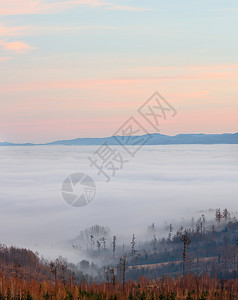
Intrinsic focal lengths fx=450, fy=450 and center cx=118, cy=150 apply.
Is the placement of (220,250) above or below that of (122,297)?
below

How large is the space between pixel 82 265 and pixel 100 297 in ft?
567

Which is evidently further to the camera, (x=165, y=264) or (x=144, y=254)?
(x=144, y=254)

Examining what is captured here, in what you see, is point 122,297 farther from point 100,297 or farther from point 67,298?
point 67,298

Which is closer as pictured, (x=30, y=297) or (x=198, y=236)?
(x=30, y=297)

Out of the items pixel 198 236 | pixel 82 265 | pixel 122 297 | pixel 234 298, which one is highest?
pixel 122 297

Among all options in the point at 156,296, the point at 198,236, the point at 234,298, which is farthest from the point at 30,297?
the point at 198,236

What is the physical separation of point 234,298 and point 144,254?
16410 cm

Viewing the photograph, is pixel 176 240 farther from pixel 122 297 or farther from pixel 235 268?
pixel 122 297

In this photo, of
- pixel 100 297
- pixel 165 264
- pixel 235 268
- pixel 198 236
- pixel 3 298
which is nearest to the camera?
pixel 3 298

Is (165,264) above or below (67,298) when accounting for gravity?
below

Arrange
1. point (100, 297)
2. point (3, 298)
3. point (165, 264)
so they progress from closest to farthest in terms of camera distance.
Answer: point (3, 298)
point (100, 297)
point (165, 264)

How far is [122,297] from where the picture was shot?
2083 cm

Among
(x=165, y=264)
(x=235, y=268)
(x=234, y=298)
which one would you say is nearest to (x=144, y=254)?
(x=165, y=264)

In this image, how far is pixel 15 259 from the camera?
136m
